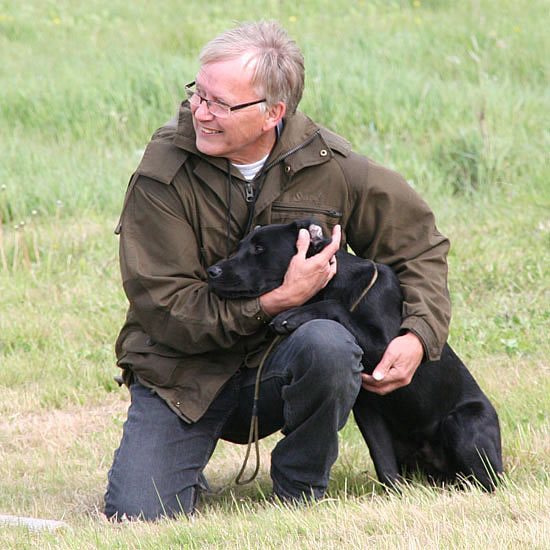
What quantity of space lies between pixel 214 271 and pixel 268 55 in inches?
33.5

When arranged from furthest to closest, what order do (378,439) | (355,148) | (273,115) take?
(355,148) < (378,439) < (273,115)

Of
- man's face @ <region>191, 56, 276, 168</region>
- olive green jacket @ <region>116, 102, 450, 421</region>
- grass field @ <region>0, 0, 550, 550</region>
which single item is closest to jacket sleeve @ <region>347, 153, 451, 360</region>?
olive green jacket @ <region>116, 102, 450, 421</region>

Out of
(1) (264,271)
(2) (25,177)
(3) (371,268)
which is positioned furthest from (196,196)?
(2) (25,177)

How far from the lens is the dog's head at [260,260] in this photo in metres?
3.45

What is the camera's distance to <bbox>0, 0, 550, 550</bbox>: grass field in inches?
123

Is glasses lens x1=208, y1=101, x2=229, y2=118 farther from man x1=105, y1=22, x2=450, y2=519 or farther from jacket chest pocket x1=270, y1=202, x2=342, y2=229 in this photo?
jacket chest pocket x1=270, y1=202, x2=342, y2=229

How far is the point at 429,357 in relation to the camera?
3.47 m

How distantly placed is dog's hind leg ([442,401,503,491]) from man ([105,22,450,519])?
339mm

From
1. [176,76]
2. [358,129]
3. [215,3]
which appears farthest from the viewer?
[215,3]

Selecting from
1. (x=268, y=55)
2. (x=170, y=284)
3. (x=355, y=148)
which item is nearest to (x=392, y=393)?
(x=170, y=284)

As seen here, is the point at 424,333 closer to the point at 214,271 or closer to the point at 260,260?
the point at 260,260

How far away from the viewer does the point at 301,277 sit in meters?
3.40

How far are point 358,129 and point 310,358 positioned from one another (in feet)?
15.8

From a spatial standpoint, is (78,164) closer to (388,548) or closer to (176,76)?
(176,76)
